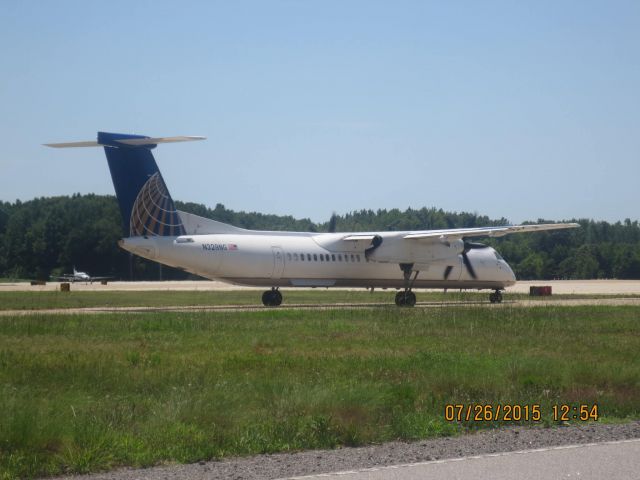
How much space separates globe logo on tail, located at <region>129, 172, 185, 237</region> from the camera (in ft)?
106

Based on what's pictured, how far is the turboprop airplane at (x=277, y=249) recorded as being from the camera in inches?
1272

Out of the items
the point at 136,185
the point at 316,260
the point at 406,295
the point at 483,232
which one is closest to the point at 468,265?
the point at 406,295

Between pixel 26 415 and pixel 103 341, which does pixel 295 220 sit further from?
pixel 26 415

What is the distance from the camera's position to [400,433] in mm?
11258

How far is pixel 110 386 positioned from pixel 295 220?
103 metres

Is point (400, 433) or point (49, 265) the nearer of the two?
point (400, 433)

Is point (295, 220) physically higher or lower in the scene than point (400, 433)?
higher

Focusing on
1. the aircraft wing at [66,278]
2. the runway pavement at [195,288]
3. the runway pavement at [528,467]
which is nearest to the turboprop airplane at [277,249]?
the runway pavement at [195,288]

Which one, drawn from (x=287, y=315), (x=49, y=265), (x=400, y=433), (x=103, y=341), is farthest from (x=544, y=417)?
(x=49, y=265)

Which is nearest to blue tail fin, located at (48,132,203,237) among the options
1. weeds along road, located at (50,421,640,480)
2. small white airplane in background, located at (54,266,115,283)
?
weeds along road, located at (50,421,640,480)

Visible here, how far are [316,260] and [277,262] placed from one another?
237cm
